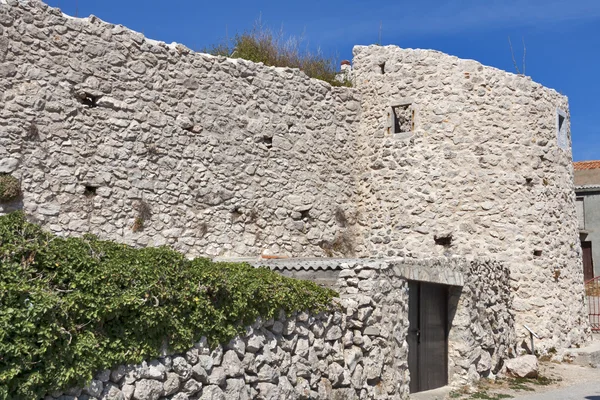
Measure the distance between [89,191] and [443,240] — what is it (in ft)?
23.0

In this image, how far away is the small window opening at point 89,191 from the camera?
1050cm

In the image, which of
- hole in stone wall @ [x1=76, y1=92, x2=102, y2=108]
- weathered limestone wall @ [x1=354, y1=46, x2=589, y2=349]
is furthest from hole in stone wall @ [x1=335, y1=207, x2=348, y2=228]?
hole in stone wall @ [x1=76, y1=92, x2=102, y2=108]

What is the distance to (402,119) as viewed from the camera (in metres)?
14.9

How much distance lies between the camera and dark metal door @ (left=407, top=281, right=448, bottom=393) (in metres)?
10.4

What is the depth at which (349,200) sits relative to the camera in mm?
14398

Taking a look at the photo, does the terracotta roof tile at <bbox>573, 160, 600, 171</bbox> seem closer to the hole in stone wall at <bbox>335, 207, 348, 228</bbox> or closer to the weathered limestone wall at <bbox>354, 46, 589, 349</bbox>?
the weathered limestone wall at <bbox>354, 46, 589, 349</bbox>

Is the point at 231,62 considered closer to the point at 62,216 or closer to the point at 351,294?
the point at 62,216

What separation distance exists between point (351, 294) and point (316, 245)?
14.6 feet

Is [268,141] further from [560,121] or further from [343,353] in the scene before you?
[560,121]

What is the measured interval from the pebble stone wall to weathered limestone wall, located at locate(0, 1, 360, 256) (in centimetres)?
340

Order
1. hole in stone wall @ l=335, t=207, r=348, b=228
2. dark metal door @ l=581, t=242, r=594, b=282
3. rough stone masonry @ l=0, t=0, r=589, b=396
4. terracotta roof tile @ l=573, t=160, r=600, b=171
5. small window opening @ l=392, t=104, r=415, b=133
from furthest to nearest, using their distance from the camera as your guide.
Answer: terracotta roof tile @ l=573, t=160, r=600, b=171 → dark metal door @ l=581, t=242, r=594, b=282 → small window opening @ l=392, t=104, r=415, b=133 → hole in stone wall @ l=335, t=207, r=348, b=228 → rough stone masonry @ l=0, t=0, r=589, b=396

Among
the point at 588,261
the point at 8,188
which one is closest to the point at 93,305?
the point at 8,188

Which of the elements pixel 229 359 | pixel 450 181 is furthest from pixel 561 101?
pixel 229 359

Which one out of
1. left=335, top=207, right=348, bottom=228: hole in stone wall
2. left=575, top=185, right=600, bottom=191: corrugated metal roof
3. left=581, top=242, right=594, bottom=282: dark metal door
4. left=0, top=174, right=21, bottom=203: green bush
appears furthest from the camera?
left=581, top=242, right=594, bottom=282: dark metal door
